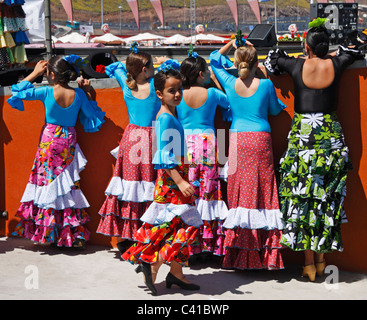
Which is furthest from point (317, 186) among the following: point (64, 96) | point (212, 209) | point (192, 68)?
point (64, 96)

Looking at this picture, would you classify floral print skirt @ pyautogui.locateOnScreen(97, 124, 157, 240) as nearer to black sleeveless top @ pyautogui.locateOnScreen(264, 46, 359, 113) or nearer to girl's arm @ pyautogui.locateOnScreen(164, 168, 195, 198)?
girl's arm @ pyautogui.locateOnScreen(164, 168, 195, 198)

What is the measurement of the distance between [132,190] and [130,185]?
5cm

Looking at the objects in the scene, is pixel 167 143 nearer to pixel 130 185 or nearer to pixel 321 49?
pixel 130 185

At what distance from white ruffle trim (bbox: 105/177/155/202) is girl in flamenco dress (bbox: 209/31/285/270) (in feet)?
2.63

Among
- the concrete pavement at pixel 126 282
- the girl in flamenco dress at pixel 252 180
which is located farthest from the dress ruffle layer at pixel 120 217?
the girl in flamenco dress at pixel 252 180

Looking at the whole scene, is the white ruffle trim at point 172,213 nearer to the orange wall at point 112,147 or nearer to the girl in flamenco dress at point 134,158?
the girl in flamenco dress at point 134,158

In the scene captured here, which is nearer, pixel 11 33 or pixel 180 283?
pixel 180 283

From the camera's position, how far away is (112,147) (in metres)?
6.25

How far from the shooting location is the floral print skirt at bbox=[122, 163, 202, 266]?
15.1 feet

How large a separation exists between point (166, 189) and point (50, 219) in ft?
5.89

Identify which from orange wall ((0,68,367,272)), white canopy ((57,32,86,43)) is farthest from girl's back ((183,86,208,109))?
white canopy ((57,32,86,43))

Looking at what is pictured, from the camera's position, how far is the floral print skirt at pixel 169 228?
4.61 metres

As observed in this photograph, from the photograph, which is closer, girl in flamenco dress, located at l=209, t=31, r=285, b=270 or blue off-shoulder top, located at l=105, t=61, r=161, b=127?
girl in flamenco dress, located at l=209, t=31, r=285, b=270

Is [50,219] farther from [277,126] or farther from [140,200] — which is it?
[277,126]
